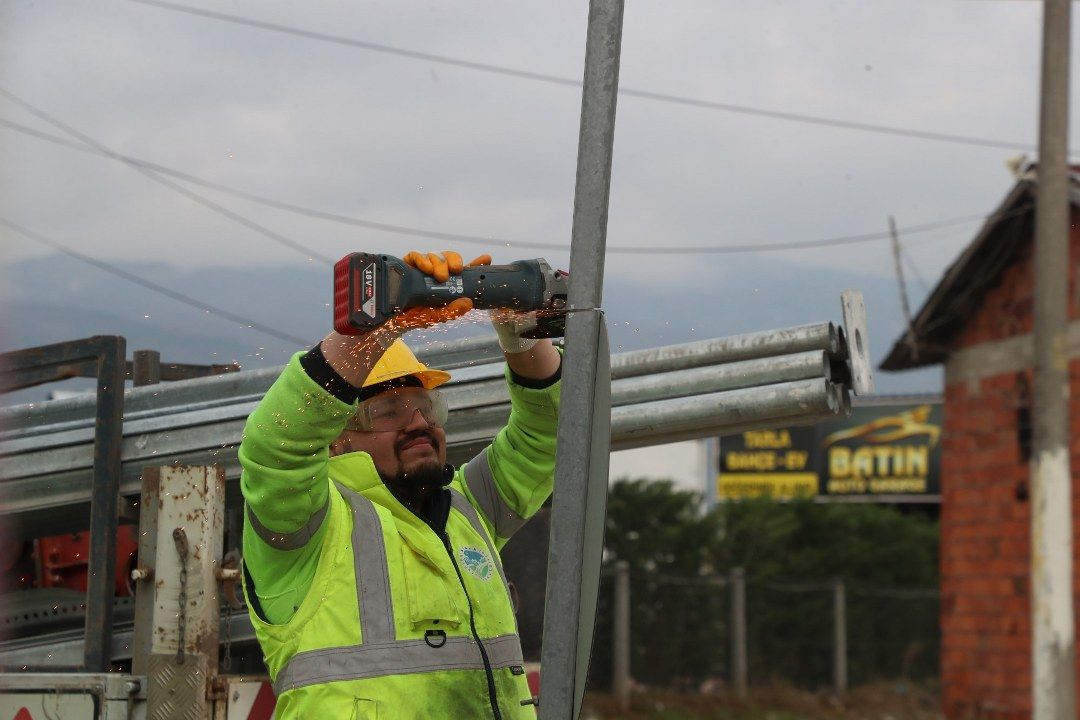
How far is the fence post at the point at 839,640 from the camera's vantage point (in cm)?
1848

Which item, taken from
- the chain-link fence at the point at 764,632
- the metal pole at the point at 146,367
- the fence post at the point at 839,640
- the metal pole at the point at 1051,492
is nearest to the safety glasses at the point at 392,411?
the metal pole at the point at 146,367

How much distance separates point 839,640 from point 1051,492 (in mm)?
8276

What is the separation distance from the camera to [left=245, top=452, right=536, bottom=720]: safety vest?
10.0 feet

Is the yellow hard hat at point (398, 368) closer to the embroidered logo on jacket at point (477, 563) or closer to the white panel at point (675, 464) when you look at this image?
the embroidered logo on jacket at point (477, 563)

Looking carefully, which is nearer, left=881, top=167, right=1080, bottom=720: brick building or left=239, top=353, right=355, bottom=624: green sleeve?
left=239, top=353, right=355, bottom=624: green sleeve

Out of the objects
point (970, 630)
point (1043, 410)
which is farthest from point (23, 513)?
point (970, 630)

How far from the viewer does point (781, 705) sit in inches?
681

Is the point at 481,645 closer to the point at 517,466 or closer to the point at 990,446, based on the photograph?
the point at 517,466

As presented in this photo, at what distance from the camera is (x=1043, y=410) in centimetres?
1088

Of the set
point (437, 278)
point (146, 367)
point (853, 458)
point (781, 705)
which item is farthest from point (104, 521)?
point (853, 458)

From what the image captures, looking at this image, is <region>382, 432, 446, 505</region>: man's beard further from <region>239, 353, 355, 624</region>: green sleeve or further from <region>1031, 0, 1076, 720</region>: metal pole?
<region>1031, 0, 1076, 720</region>: metal pole

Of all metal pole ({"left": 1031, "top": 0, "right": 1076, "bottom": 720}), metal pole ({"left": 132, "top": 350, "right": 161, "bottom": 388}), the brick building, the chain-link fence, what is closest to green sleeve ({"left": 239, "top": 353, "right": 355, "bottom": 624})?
metal pole ({"left": 132, "top": 350, "right": 161, "bottom": 388})

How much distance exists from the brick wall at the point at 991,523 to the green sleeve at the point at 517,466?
29.2 feet

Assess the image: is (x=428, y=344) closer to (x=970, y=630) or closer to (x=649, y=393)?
(x=649, y=393)
